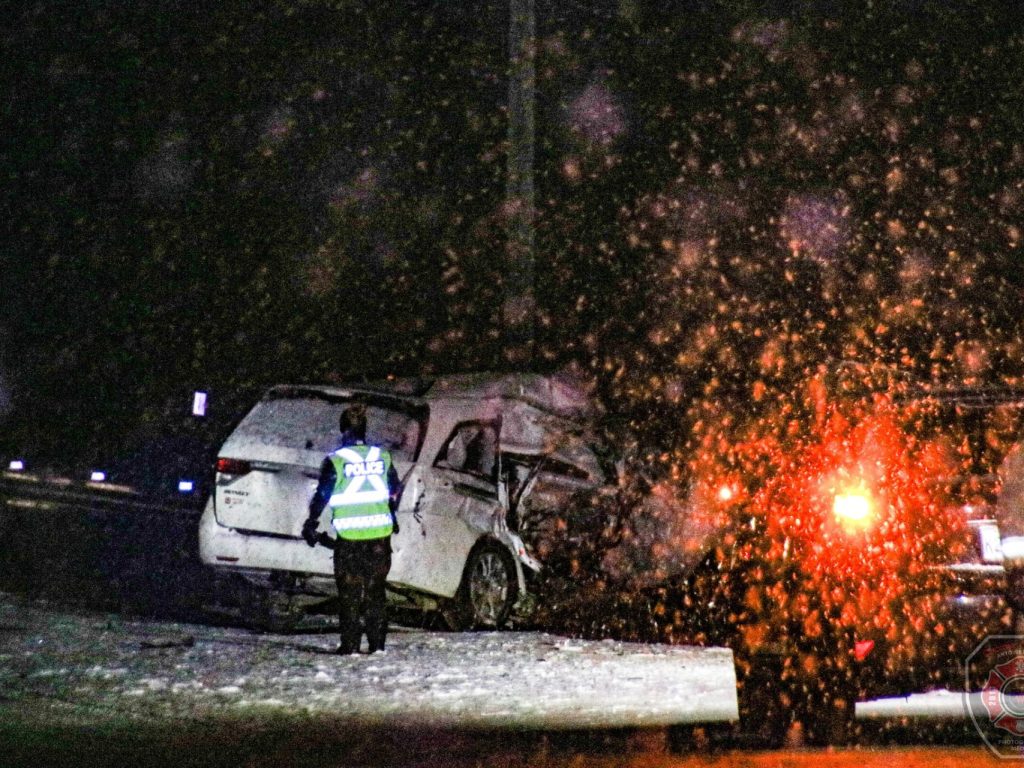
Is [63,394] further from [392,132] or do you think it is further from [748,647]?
[748,647]

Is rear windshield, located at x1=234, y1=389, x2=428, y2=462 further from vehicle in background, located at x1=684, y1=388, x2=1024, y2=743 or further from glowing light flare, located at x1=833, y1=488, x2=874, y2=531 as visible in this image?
glowing light flare, located at x1=833, y1=488, x2=874, y2=531

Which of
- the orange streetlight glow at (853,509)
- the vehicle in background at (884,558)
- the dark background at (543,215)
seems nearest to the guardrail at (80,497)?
the dark background at (543,215)

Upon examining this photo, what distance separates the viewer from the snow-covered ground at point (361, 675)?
731 centimetres

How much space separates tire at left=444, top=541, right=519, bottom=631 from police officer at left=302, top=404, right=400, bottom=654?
1.21 meters

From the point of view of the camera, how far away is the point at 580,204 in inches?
829

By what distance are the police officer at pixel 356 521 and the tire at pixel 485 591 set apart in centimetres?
121

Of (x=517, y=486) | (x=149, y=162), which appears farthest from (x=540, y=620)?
(x=149, y=162)

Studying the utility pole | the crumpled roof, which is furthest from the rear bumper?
the utility pole

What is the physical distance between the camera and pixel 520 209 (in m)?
15.1

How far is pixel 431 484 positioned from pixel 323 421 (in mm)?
863

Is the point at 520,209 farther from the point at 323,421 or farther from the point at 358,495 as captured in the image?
the point at 358,495

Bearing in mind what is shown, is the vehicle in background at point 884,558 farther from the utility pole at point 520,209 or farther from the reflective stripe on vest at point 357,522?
the utility pole at point 520,209

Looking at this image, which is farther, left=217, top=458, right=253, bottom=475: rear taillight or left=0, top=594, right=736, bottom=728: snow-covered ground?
left=217, top=458, right=253, bottom=475: rear taillight

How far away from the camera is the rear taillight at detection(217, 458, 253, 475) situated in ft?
32.4
